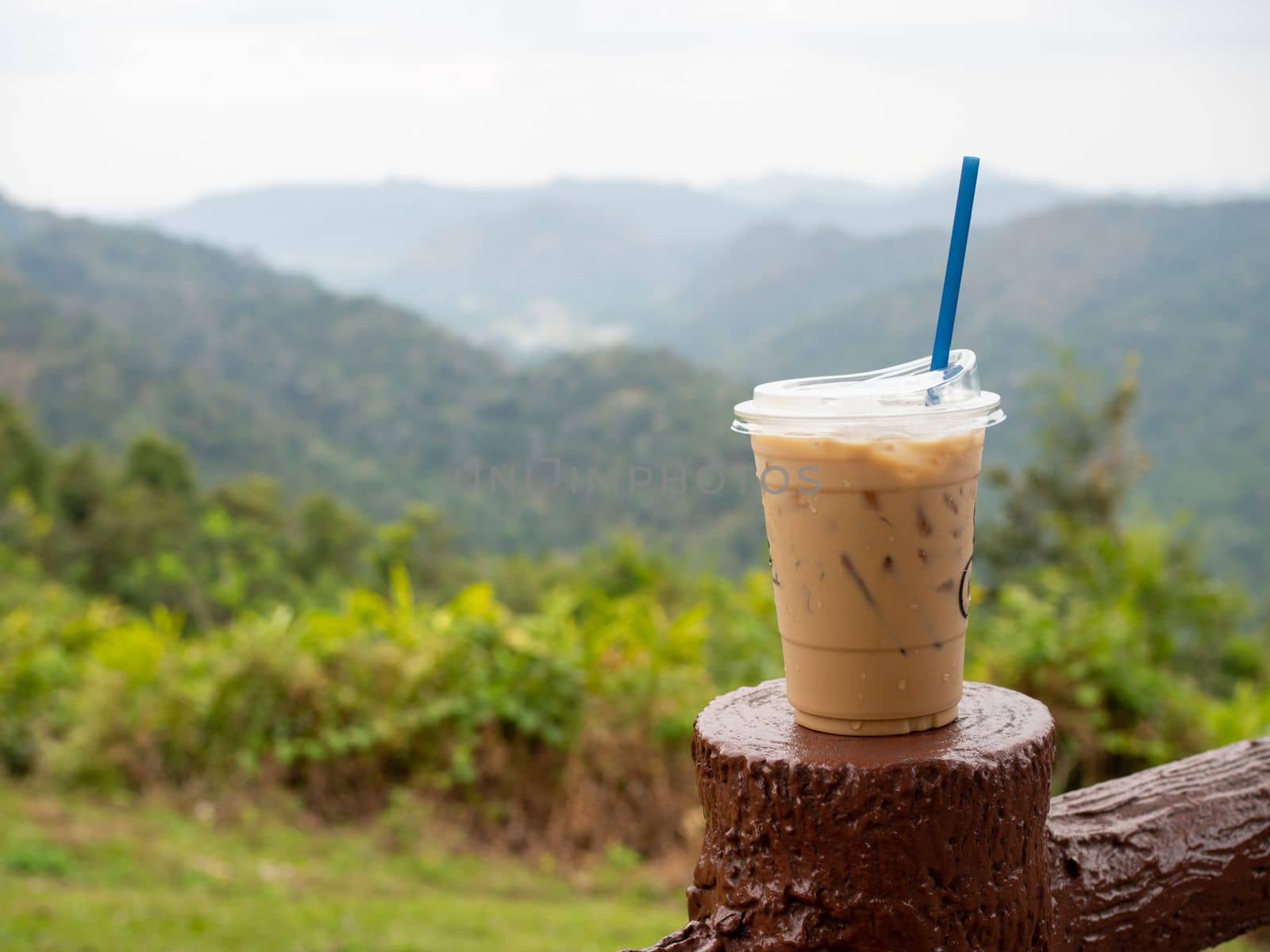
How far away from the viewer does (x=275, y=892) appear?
4578 mm

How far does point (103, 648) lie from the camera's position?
19.8 feet

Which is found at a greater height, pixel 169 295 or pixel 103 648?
pixel 169 295

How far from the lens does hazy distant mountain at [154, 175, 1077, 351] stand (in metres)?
76.9

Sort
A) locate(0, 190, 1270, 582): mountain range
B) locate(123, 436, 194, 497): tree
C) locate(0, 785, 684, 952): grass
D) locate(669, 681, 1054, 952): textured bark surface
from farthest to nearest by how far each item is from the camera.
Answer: locate(0, 190, 1270, 582): mountain range < locate(123, 436, 194, 497): tree < locate(0, 785, 684, 952): grass < locate(669, 681, 1054, 952): textured bark surface

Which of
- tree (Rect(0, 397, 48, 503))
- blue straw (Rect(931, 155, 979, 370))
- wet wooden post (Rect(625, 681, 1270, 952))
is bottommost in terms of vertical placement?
tree (Rect(0, 397, 48, 503))

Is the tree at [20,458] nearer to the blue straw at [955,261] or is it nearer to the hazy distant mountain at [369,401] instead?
the hazy distant mountain at [369,401]

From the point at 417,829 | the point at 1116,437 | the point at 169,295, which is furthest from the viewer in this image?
the point at 169,295

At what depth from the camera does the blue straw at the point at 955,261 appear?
3.48 ft

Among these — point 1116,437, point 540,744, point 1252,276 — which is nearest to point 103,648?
point 540,744

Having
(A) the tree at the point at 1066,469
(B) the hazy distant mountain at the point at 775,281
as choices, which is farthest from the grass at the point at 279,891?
(B) the hazy distant mountain at the point at 775,281

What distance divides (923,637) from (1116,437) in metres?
13.7

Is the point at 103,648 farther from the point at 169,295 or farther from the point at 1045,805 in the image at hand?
the point at 169,295

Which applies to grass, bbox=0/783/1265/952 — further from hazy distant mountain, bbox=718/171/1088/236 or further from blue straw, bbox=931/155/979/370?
hazy distant mountain, bbox=718/171/1088/236

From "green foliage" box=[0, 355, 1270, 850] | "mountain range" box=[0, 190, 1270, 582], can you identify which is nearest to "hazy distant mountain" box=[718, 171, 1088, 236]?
"mountain range" box=[0, 190, 1270, 582]
